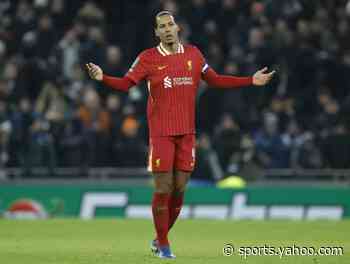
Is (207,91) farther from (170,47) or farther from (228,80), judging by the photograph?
(170,47)

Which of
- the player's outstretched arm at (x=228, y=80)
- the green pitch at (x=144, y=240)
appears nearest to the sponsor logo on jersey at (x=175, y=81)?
the player's outstretched arm at (x=228, y=80)

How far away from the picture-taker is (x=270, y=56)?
23438mm

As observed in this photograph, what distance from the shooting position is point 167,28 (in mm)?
12938

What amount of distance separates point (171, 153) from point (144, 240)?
2890mm

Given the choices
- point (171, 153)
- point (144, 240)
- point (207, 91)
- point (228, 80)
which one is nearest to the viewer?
point (171, 153)

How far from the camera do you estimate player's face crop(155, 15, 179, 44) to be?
508 inches

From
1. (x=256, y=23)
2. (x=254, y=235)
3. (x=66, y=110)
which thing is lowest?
(x=254, y=235)

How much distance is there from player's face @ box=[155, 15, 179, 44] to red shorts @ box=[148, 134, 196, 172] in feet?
3.47

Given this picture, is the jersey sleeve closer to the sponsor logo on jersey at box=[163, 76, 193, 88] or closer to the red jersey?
the red jersey

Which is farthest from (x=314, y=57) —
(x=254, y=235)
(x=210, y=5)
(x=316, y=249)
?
(x=316, y=249)

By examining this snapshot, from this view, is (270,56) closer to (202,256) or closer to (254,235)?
(254,235)

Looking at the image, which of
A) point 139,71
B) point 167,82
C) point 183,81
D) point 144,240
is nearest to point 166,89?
point 167,82

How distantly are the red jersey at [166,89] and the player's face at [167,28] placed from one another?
18 cm

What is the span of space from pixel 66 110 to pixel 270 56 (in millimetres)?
4051
